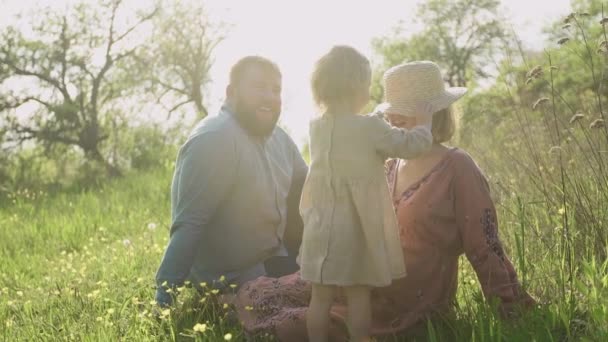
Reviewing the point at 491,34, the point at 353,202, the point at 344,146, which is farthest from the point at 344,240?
the point at 491,34

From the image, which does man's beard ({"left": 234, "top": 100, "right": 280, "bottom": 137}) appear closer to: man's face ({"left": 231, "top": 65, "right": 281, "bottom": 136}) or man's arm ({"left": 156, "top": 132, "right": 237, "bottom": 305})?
man's face ({"left": 231, "top": 65, "right": 281, "bottom": 136})

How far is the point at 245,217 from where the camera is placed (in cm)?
449

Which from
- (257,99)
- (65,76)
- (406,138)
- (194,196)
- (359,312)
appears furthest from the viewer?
(65,76)

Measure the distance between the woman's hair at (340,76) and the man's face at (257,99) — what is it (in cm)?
109

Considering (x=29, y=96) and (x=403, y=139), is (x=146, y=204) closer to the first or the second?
(x=29, y=96)

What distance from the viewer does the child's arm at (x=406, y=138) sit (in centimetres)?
317

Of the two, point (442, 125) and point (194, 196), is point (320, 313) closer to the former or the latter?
point (442, 125)

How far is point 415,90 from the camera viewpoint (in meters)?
3.37

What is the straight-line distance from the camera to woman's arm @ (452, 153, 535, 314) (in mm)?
3215

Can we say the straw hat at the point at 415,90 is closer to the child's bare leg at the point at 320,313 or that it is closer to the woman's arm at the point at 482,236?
the woman's arm at the point at 482,236

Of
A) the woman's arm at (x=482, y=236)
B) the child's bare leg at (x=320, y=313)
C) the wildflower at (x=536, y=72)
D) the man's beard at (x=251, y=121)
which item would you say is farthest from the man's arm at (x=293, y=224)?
the wildflower at (x=536, y=72)

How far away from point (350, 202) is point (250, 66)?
4.68 feet

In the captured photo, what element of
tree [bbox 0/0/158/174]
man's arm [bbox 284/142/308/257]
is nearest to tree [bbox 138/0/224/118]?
tree [bbox 0/0/158/174]

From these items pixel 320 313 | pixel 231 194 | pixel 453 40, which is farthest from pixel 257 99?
pixel 453 40
